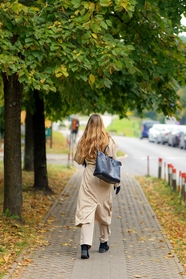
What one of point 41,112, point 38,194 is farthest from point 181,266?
point 41,112

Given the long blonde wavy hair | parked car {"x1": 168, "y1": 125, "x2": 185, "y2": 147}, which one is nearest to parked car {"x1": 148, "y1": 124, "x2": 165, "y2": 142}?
parked car {"x1": 168, "y1": 125, "x2": 185, "y2": 147}

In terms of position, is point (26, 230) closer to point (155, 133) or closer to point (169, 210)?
point (169, 210)

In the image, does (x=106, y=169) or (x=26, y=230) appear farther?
(x=26, y=230)

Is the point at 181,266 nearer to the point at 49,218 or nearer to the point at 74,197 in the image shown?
the point at 49,218

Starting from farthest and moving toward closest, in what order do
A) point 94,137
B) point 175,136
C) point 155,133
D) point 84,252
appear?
point 155,133
point 175,136
point 94,137
point 84,252

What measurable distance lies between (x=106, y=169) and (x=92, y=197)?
47cm

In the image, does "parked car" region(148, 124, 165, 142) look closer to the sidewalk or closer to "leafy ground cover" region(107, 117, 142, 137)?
"leafy ground cover" region(107, 117, 142, 137)

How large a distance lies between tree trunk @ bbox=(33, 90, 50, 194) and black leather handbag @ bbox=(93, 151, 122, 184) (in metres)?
8.21

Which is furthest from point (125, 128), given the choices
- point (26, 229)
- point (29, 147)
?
point (26, 229)

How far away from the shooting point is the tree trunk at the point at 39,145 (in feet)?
56.0

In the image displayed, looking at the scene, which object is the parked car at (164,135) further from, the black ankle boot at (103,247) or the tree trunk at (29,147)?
the black ankle boot at (103,247)

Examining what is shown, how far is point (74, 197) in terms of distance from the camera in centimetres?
1691

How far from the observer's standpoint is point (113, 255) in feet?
30.2

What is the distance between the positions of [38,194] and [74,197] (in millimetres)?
1005
